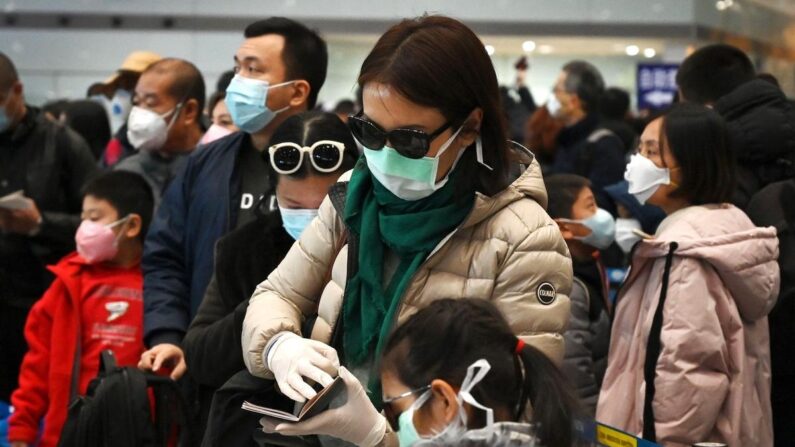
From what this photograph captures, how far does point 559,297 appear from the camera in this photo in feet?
8.13

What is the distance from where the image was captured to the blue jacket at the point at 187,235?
12.3 ft

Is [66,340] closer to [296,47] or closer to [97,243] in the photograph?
[97,243]

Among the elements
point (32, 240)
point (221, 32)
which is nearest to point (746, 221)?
point (32, 240)

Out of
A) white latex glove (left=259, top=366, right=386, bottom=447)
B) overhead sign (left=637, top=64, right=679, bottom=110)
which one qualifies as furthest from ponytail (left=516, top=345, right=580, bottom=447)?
overhead sign (left=637, top=64, right=679, bottom=110)

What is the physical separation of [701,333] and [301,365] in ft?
4.72

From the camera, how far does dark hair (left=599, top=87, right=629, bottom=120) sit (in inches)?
316

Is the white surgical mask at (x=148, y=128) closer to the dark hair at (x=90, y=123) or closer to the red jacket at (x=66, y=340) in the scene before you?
the red jacket at (x=66, y=340)

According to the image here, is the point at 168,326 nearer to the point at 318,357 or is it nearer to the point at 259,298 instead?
the point at 259,298

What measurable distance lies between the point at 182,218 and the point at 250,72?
0.51 m

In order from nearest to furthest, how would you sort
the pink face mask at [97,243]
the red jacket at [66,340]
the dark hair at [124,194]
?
the red jacket at [66,340] → the pink face mask at [97,243] → the dark hair at [124,194]

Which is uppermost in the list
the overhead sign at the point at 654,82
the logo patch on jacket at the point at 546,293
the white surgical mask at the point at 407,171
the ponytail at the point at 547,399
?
the white surgical mask at the point at 407,171

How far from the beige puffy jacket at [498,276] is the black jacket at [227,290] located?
1.43 feet

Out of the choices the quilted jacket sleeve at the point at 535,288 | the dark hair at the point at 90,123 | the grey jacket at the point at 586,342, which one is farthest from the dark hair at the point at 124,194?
the dark hair at the point at 90,123

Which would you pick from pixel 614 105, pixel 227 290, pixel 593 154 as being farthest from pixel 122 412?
pixel 614 105
